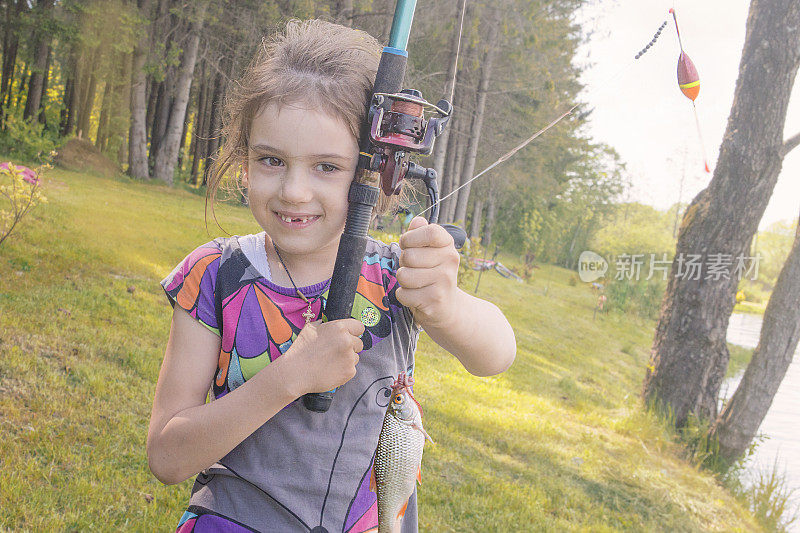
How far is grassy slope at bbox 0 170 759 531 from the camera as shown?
350cm

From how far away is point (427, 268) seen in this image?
4.42 feet

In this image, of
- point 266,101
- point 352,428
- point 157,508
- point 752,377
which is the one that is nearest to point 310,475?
point 352,428

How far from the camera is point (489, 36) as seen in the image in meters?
13.4

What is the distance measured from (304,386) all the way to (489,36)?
43.6 feet

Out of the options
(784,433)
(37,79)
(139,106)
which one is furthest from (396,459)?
(37,79)

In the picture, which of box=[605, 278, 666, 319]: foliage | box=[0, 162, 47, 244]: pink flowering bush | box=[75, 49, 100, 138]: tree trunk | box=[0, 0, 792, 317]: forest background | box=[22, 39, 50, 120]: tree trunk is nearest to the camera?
box=[0, 162, 47, 244]: pink flowering bush

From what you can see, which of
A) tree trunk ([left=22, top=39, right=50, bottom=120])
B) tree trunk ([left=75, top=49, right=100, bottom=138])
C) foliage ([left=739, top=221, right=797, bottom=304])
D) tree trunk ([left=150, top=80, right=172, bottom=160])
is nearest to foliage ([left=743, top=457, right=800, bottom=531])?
tree trunk ([left=150, top=80, right=172, bottom=160])

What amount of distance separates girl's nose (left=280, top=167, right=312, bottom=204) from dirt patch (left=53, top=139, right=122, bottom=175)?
1797 cm

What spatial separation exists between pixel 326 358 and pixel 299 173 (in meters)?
0.47

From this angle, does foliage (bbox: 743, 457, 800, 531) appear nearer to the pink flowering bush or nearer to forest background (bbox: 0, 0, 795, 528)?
forest background (bbox: 0, 0, 795, 528)

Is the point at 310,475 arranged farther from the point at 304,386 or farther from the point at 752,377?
the point at 752,377

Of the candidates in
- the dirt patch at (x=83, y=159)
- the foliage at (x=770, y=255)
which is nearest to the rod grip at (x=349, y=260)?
the dirt patch at (x=83, y=159)

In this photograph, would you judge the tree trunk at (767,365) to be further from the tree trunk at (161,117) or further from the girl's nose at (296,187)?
the tree trunk at (161,117)

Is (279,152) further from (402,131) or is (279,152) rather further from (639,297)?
(639,297)
